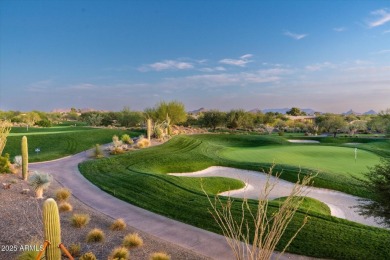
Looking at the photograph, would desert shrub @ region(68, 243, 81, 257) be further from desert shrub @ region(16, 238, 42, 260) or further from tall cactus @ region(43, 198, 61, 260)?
tall cactus @ region(43, 198, 61, 260)

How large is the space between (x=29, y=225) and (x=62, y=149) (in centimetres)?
1962

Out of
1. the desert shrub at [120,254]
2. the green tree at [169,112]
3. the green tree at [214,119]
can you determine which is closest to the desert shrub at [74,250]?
the desert shrub at [120,254]

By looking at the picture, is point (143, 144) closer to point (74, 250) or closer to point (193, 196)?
point (193, 196)

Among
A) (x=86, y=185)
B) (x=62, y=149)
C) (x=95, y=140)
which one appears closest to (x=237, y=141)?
(x=95, y=140)

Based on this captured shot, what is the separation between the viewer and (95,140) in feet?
111

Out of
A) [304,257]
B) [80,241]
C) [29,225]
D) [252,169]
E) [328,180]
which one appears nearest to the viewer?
[304,257]

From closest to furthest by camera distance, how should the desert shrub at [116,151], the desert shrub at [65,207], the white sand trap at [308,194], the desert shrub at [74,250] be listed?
the desert shrub at [74,250], the desert shrub at [65,207], the white sand trap at [308,194], the desert shrub at [116,151]

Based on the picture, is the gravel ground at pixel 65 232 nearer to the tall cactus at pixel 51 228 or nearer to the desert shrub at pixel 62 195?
the desert shrub at pixel 62 195

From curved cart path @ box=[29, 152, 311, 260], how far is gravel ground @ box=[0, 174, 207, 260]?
1.24ft

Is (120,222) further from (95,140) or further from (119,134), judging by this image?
(119,134)

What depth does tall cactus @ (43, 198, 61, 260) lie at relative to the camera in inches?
279

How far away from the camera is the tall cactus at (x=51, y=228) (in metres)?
7.09

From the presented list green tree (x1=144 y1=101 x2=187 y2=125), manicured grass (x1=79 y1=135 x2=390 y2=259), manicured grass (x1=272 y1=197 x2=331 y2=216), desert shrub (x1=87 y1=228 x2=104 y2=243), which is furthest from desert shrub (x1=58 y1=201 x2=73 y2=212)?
green tree (x1=144 y1=101 x2=187 y2=125)

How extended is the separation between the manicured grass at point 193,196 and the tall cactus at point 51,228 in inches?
194
